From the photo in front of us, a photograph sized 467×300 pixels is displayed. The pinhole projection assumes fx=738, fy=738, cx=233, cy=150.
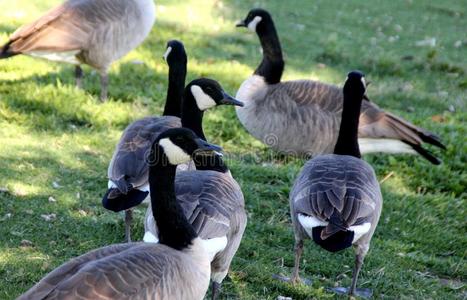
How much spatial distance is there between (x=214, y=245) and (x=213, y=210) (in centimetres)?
23

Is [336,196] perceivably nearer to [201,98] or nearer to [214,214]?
[214,214]

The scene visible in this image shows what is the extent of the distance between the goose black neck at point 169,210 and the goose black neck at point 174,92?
8.54 feet

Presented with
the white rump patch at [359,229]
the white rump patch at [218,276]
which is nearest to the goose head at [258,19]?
the white rump patch at [359,229]

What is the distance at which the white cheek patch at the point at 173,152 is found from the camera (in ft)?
13.9

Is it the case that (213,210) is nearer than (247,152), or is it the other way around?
(213,210)

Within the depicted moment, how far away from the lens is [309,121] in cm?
800

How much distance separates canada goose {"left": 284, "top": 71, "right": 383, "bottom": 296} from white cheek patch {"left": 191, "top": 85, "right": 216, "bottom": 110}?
0.94 metres

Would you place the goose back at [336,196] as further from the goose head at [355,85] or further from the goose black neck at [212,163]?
the goose head at [355,85]

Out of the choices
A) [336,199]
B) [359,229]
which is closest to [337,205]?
[336,199]

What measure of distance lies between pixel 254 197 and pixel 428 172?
2.10 metres

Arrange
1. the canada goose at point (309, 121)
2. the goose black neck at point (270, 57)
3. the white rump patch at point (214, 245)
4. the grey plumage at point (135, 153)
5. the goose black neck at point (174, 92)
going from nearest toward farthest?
the white rump patch at point (214, 245)
the grey plumage at point (135, 153)
the goose black neck at point (174, 92)
the canada goose at point (309, 121)
the goose black neck at point (270, 57)

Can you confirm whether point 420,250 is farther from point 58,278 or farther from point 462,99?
point 462,99

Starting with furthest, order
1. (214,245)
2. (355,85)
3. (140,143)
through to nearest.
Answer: (355,85) < (140,143) < (214,245)

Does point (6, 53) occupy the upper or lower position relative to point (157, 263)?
lower
